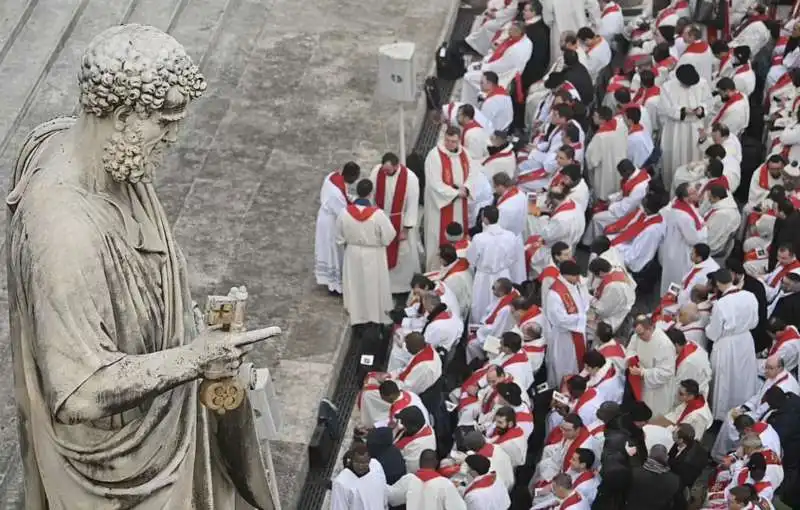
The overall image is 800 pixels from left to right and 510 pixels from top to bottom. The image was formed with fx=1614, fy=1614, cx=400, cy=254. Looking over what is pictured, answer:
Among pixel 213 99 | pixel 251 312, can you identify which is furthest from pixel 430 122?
pixel 251 312

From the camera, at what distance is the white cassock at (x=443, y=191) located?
53.0 feet

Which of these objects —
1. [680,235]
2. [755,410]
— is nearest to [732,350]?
[755,410]

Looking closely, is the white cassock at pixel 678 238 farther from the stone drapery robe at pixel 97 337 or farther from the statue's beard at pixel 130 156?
the statue's beard at pixel 130 156

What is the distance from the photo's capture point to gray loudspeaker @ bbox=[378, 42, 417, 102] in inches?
599

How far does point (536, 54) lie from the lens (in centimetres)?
1975

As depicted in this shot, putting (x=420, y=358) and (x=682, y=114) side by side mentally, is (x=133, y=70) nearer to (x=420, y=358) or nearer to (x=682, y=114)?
(x=420, y=358)

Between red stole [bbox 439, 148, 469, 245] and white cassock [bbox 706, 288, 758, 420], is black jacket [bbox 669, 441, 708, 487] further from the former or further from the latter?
red stole [bbox 439, 148, 469, 245]

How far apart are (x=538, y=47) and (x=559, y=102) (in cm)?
258

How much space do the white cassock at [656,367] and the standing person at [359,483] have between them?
295 cm

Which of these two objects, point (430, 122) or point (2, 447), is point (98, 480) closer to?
point (2, 447)

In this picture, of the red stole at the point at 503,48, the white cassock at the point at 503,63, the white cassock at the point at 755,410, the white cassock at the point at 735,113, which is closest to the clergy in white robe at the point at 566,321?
the white cassock at the point at 755,410

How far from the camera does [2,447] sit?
1217 cm

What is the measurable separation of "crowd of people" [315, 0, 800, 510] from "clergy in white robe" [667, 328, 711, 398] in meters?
0.02

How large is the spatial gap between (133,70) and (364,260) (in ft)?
34.4
